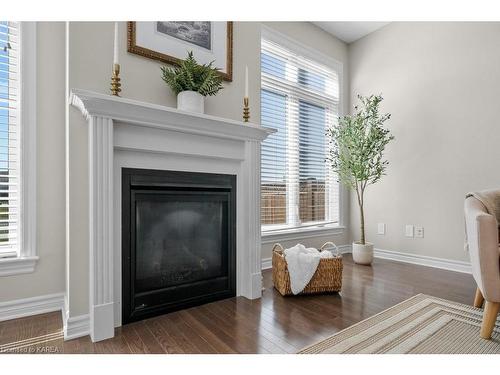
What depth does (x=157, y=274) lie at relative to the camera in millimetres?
1872

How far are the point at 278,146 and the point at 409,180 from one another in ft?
4.99

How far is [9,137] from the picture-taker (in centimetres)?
189

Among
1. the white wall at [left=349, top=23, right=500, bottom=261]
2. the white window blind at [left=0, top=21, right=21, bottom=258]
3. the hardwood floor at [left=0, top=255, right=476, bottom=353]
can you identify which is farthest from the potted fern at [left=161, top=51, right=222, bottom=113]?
the white wall at [left=349, top=23, right=500, bottom=261]

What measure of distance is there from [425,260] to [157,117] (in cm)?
304

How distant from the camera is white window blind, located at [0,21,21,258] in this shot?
1.87m

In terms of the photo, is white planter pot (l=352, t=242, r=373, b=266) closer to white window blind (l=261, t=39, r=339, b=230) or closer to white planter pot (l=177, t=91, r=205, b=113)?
white window blind (l=261, t=39, r=339, b=230)

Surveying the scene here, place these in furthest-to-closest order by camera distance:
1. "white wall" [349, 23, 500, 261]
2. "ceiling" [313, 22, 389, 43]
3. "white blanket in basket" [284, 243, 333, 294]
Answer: "ceiling" [313, 22, 389, 43] → "white wall" [349, 23, 500, 261] → "white blanket in basket" [284, 243, 333, 294]

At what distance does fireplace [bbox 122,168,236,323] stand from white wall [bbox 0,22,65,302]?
654 mm

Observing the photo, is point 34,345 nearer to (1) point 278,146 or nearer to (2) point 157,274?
(2) point 157,274

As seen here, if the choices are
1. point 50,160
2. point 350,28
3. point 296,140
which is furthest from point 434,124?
point 50,160

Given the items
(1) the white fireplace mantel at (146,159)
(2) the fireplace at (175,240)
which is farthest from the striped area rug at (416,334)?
(2) the fireplace at (175,240)

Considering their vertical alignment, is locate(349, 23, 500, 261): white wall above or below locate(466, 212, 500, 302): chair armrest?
above

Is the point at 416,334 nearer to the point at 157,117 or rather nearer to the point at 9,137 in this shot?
the point at 157,117
